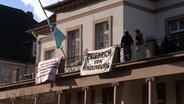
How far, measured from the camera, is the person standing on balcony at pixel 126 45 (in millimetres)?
23062

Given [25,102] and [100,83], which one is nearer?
[100,83]

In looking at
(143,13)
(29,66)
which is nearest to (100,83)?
(143,13)

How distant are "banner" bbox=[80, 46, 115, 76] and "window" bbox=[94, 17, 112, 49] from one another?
209 centimetres

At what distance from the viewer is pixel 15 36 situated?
49594 millimetres

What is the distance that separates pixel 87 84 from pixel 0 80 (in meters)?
17.9

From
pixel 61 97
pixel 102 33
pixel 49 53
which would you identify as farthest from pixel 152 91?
pixel 49 53

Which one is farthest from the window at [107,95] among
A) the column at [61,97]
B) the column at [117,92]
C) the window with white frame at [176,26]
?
the window with white frame at [176,26]

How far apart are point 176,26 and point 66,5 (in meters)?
7.21

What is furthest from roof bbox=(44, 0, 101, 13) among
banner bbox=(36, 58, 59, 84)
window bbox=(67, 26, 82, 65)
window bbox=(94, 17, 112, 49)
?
banner bbox=(36, 58, 59, 84)

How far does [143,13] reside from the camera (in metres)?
26.5

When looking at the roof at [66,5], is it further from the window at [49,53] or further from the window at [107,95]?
the window at [107,95]

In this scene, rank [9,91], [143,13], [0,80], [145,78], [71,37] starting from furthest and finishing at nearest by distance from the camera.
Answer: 1. [0,80]
2. [9,91]
3. [71,37]
4. [143,13]
5. [145,78]

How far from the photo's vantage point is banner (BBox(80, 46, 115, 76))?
76.3ft

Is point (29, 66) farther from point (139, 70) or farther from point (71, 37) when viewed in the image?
point (139, 70)
